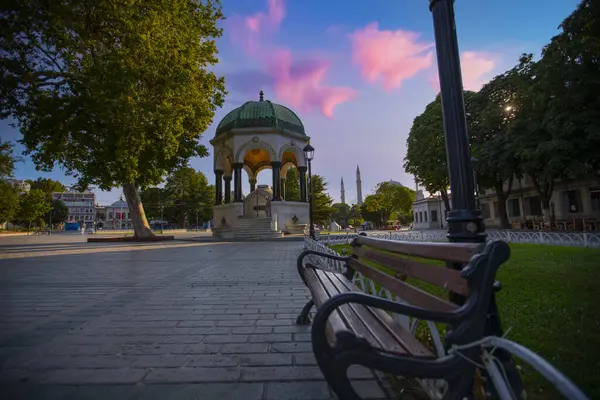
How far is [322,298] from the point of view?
2.47m

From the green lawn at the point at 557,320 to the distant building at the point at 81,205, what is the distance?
134 m

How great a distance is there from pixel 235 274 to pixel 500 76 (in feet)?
100

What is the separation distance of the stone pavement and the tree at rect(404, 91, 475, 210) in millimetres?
26885

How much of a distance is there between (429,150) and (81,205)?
126226mm

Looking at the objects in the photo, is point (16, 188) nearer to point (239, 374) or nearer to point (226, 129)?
point (226, 129)

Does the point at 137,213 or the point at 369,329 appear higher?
the point at 137,213

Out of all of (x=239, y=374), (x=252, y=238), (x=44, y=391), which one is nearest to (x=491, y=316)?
(x=239, y=374)

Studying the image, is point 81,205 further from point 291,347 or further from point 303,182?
point 291,347

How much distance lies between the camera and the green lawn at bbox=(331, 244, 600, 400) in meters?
2.29

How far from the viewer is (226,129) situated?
28.4 meters

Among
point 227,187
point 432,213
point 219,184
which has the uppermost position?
point 219,184

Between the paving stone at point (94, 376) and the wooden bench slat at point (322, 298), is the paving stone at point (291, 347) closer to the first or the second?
the wooden bench slat at point (322, 298)

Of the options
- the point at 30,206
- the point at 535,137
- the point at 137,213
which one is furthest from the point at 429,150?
the point at 30,206

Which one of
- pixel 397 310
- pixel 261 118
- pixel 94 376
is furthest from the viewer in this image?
pixel 261 118
